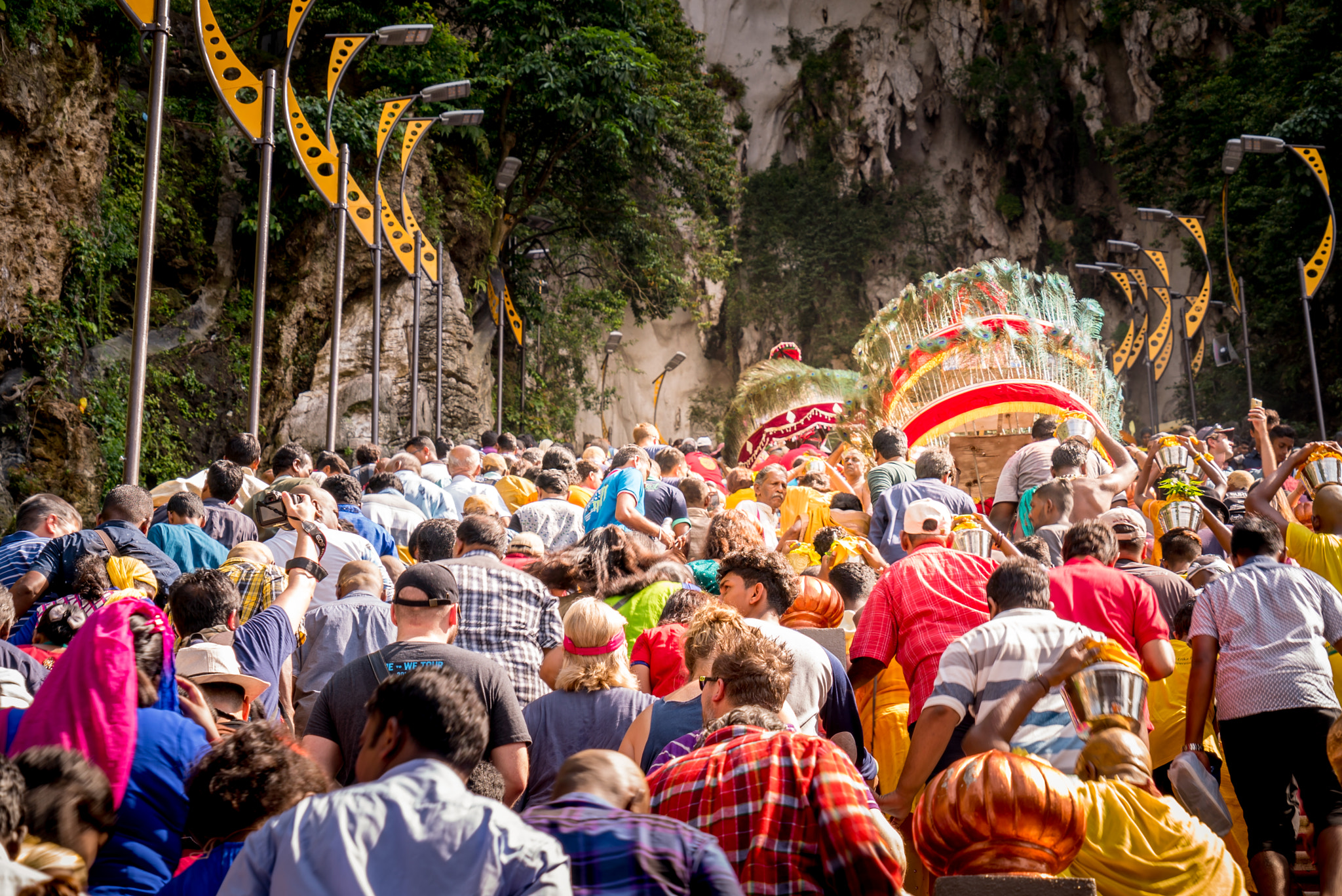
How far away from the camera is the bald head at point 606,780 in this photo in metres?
2.49

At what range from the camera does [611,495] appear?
7855 mm

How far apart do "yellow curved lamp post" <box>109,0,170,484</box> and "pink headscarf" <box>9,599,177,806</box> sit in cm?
564

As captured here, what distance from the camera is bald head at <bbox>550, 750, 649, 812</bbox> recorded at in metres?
2.49

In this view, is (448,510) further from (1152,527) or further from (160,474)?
(160,474)

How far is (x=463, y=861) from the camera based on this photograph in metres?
2.18

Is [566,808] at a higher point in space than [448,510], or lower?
lower

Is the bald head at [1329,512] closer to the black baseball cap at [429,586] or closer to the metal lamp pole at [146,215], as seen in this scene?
the black baseball cap at [429,586]

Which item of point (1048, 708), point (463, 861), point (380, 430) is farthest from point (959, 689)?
point (380, 430)

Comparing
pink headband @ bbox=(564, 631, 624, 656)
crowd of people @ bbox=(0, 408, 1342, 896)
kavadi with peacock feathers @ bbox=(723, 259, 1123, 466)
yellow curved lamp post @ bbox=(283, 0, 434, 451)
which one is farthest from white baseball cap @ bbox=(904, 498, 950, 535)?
yellow curved lamp post @ bbox=(283, 0, 434, 451)

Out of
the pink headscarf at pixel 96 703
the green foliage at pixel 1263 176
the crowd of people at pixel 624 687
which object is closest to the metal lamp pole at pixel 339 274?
the crowd of people at pixel 624 687

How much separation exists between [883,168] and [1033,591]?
42693 millimetres

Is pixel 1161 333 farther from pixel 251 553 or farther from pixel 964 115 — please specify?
pixel 251 553

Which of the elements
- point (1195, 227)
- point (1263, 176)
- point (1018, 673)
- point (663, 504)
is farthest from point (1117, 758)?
point (1263, 176)

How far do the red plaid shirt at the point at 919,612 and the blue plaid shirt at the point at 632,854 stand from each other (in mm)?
2391
